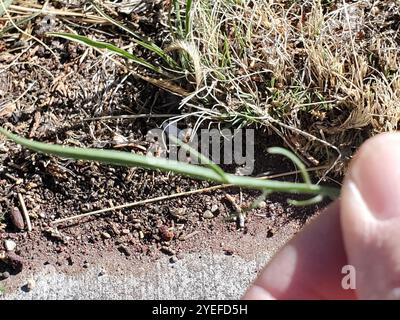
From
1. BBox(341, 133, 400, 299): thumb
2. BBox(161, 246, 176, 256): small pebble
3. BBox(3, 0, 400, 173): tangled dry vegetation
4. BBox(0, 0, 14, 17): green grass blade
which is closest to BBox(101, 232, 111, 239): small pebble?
BBox(161, 246, 176, 256): small pebble

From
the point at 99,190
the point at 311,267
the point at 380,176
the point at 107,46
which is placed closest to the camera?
the point at 380,176

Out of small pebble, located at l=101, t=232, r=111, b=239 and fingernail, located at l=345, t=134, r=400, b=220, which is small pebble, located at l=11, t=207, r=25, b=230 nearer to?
small pebble, located at l=101, t=232, r=111, b=239

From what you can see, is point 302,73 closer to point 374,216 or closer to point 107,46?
point 107,46

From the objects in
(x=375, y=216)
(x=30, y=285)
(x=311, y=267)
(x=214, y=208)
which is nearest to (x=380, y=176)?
(x=375, y=216)

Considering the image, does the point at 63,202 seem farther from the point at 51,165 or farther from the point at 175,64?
the point at 175,64

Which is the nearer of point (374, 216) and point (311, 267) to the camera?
point (374, 216)
